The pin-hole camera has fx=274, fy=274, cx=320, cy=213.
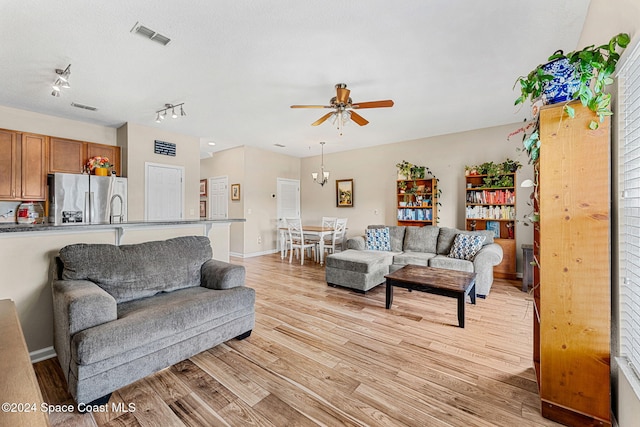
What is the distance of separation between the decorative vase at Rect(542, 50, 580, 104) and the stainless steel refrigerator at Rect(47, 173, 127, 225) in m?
4.88

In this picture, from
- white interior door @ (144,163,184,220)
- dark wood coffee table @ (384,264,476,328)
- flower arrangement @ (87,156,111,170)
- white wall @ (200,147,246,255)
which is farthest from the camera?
white wall @ (200,147,246,255)

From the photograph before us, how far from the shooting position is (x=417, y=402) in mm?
1721

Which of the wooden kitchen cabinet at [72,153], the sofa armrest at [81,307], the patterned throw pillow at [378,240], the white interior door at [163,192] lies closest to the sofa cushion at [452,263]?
the patterned throw pillow at [378,240]

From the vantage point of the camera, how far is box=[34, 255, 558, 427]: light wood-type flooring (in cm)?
160

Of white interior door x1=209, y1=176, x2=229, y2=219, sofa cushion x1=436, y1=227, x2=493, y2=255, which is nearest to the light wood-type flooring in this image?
sofa cushion x1=436, y1=227, x2=493, y2=255

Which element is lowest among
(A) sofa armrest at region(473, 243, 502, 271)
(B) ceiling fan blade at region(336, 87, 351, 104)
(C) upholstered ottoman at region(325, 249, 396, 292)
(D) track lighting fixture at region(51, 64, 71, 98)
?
(C) upholstered ottoman at region(325, 249, 396, 292)

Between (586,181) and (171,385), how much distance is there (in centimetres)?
281

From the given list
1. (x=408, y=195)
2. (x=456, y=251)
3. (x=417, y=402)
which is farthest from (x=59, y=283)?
(x=408, y=195)

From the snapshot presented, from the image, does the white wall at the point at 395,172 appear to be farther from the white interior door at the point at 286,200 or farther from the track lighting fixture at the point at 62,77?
the track lighting fixture at the point at 62,77

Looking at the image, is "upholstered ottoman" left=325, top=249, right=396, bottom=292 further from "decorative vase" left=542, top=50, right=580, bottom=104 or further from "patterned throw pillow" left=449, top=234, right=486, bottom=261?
"decorative vase" left=542, top=50, right=580, bottom=104

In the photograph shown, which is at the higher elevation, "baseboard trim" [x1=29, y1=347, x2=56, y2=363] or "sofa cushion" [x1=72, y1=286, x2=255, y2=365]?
→ "sofa cushion" [x1=72, y1=286, x2=255, y2=365]

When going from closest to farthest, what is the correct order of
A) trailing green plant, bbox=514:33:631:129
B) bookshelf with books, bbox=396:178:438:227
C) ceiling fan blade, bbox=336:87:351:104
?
trailing green plant, bbox=514:33:631:129
ceiling fan blade, bbox=336:87:351:104
bookshelf with books, bbox=396:178:438:227

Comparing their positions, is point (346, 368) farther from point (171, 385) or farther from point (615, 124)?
point (615, 124)

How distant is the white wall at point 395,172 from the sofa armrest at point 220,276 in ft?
13.7
